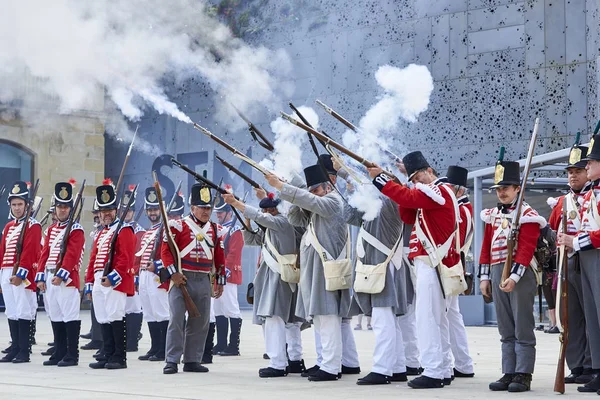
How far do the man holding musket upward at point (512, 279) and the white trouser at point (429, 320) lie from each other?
0.43 meters

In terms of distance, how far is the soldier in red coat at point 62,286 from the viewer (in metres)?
10.4

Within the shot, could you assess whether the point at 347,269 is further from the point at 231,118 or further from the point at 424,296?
the point at 231,118

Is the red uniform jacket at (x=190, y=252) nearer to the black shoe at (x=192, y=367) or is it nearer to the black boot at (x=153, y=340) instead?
the black shoe at (x=192, y=367)

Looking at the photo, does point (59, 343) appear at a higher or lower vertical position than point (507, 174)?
lower

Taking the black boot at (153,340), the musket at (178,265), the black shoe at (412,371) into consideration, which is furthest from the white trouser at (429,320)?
the black boot at (153,340)

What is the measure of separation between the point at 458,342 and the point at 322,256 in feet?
4.90

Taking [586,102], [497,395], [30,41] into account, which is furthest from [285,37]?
[497,395]

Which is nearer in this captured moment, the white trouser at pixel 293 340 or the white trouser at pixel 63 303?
the white trouser at pixel 293 340

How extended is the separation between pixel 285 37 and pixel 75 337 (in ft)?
44.5

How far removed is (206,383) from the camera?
8531 mm

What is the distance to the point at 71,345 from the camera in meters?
10.4

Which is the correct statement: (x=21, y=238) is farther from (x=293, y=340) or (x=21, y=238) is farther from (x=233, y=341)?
(x=293, y=340)

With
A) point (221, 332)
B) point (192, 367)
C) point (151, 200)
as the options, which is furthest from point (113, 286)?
point (151, 200)

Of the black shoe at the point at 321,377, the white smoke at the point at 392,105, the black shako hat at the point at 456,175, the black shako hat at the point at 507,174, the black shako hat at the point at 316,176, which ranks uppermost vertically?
the white smoke at the point at 392,105
